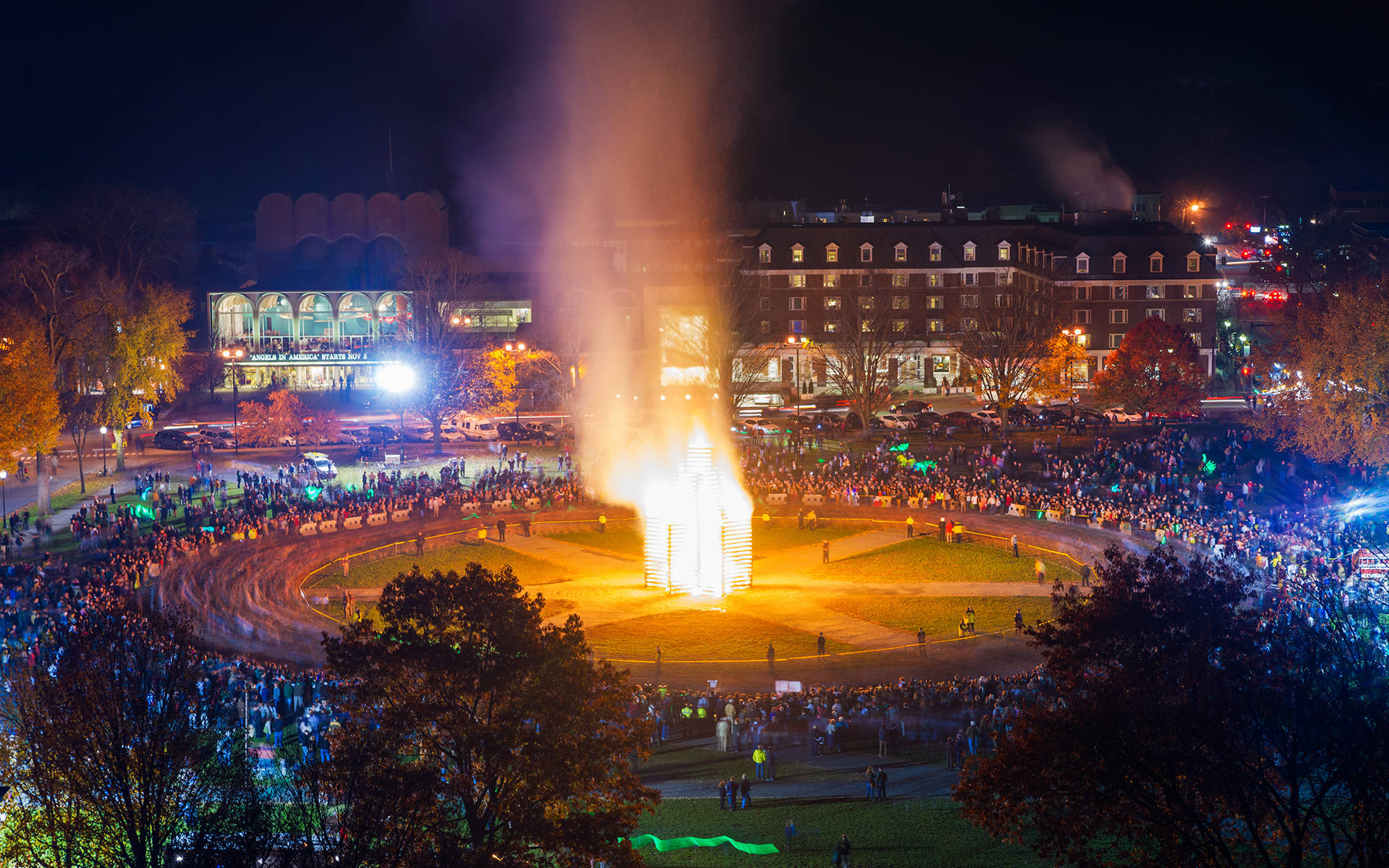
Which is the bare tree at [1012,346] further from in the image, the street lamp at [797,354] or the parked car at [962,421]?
the street lamp at [797,354]

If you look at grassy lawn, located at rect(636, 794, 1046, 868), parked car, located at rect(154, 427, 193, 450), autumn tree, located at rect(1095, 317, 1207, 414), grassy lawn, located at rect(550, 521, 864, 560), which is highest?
autumn tree, located at rect(1095, 317, 1207, 414)

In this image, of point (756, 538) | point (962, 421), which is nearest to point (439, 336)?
point (962, 421)

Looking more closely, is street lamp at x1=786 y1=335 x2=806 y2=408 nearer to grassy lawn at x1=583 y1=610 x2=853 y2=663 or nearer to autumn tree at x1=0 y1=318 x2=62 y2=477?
grassy lawn at x1=583 y1=610 x2=853 y2=663

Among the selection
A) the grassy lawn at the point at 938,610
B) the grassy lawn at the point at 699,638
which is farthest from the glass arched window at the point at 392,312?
the grassy lawn at the point at 938,610

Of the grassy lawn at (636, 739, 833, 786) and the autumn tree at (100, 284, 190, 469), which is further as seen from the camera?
the autumn tree at (100, 284, 190, 469)

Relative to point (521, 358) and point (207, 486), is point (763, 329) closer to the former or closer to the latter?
point (521, 358)

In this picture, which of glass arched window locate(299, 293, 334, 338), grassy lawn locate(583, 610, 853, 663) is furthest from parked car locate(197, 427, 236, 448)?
grassy lawn locate(583, 610, 853, 663)

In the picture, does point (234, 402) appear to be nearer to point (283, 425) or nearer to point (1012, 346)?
point (283, 425)
